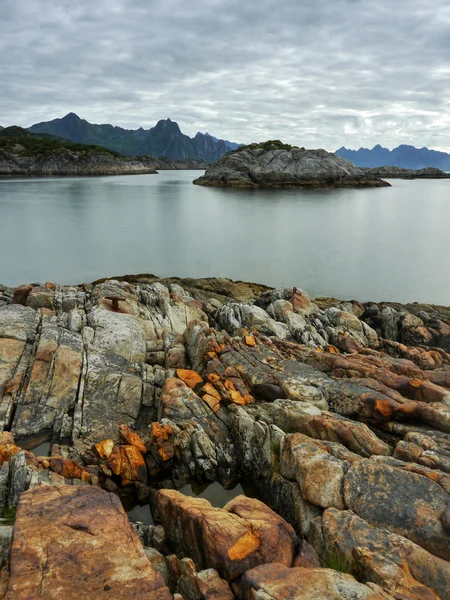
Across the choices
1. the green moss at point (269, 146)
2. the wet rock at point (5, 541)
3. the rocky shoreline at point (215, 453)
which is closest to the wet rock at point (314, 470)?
the rocky shoreline at point (215, 453)

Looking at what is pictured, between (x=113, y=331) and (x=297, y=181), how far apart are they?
135 m

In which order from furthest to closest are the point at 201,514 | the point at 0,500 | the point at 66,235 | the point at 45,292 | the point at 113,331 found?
the point at 66,235 → the point at 45,292 → the point at 113,331 → the point at 0,500 → the point at 201,514

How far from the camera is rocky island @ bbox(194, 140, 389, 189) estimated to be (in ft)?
468

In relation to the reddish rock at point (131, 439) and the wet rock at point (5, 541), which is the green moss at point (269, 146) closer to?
the reddish rock at point (131, 439)

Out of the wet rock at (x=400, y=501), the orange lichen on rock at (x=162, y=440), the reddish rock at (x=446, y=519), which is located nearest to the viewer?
the reddish rock at (x=446, y=519)

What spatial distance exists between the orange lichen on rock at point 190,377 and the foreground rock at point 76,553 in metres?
8.56

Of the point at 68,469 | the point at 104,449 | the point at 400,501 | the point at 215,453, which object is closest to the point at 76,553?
the point at 68,469

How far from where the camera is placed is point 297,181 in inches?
5615

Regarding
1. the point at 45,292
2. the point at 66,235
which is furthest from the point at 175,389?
the point at 66,235

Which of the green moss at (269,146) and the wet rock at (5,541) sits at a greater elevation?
the green moss at (269,146)

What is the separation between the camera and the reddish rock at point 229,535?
25.4 feet

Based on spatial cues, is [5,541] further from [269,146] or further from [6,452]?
[269,146]

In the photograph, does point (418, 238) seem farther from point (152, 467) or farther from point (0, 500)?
point (0, 500)

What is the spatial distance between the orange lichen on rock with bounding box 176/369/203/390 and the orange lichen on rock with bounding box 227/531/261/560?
9244 millimetres
